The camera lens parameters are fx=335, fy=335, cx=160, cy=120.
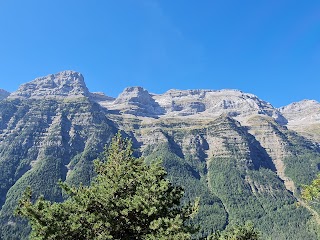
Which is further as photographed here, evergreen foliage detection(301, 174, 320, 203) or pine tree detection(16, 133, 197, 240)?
evergreen foliage detection(301, 174, 320, 203)

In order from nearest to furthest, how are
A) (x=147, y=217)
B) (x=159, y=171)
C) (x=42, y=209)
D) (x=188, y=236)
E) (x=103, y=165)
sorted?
(x=188, y=236)
(x=42, y=209)
(x=147, y=217)
(x=159, y=171)
(x=103, y=165)

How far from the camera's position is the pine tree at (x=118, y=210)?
21828 millimetres

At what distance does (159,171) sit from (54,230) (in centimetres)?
839

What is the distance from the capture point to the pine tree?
71.6ft

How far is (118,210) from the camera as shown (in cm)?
2334

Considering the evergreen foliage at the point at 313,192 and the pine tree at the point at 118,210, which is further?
the evergreen foliage at the point at 313,192

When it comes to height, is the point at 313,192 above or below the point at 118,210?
above

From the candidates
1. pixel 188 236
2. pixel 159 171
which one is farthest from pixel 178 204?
pixel 188 236

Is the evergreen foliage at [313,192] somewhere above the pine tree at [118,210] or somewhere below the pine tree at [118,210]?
above

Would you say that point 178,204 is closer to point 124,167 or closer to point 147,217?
point 147,217

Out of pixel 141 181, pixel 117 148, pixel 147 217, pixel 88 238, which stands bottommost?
pixel 88 238

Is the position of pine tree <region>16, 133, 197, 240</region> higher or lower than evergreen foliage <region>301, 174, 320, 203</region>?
lower

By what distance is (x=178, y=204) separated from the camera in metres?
25.4

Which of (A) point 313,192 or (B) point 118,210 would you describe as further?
(A) point 313,192
